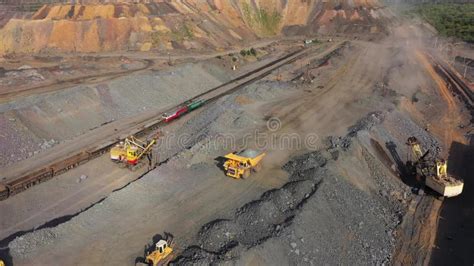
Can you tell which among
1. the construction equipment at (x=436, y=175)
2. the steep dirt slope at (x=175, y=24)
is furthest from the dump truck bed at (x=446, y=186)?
the steep dirt slope at (x=175, y=24)

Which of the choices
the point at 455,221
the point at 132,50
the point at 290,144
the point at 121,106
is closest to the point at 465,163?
the point at 455,221

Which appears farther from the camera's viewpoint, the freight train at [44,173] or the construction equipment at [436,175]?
the construction equipment at [436,175]

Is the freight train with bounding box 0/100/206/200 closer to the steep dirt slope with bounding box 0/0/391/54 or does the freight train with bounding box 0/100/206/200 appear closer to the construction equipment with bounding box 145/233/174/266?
Result: the construction equipment with bounding box 145/233/174/266

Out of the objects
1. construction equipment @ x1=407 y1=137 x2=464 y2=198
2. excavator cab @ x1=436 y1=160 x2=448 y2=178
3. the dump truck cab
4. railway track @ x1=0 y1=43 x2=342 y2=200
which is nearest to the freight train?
railway track @ x1=0 y1=43 x2=342 y2=200

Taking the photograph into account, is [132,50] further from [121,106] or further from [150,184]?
[150,184]

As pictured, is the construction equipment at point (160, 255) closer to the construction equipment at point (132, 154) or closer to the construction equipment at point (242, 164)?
the construction equipment at point (242, 164)

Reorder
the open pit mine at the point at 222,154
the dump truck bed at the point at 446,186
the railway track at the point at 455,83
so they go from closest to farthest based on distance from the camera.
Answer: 1. the open pit mine at the point at 222,154
2. the dump truck bed at the point at 446,186
3. the railway track at the point at 455,83
